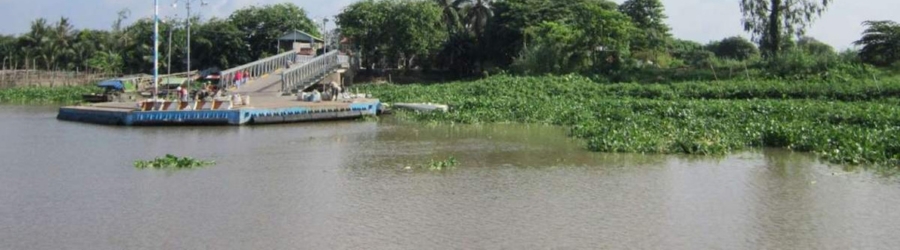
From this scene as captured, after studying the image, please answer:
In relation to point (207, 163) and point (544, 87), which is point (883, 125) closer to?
point (207, 163)

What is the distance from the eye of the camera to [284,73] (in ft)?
114

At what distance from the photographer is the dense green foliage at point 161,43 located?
55.4 meters

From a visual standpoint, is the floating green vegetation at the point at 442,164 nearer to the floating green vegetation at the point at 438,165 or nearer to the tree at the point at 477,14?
the floating green vegetation at the point at 438,165

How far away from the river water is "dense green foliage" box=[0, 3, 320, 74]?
117ft

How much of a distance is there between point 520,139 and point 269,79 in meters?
18.2

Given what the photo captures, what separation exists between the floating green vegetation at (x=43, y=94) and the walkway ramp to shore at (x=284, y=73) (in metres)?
8.34

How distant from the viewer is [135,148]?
768 inches

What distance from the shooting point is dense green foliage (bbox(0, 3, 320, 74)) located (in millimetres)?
55438

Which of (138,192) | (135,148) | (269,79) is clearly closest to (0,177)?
(138,192)

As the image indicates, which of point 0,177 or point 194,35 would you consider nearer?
point 0,177

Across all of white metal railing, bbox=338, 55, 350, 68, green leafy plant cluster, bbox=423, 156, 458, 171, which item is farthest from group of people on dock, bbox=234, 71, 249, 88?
green leafy plant cluster, bbox=423, 156, 458, 171

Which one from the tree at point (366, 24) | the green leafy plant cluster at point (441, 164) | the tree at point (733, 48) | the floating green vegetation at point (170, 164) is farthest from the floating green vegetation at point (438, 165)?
the tree at point (733, 48)

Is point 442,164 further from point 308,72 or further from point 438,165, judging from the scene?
point 308,72

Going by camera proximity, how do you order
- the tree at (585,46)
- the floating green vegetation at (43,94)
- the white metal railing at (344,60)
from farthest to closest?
the white metal railing at (344,60) → the tree at (585,46) → the floating green vegetation at (43,94)
